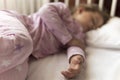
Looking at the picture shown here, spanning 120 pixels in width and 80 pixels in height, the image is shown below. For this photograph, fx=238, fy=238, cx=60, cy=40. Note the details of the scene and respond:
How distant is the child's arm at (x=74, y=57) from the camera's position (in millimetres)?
1042

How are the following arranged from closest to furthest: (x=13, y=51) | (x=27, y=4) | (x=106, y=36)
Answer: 1. (x=13, y=51)
2. (x=106, y=36)
3. (x=27, y=4)

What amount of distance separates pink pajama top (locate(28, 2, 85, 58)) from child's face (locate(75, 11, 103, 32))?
0.39ft

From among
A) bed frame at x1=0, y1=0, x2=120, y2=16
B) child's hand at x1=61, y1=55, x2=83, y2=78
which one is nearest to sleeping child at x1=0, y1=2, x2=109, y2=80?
child's hand at x1=61, y1=55, x2=83, y2=78

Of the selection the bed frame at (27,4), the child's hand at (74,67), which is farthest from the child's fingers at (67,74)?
the bed frame at (27,4)

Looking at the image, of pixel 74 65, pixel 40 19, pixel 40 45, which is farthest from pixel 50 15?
pixel 74 65

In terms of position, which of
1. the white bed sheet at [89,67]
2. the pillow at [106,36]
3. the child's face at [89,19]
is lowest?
the white bed sheet at [89,67]

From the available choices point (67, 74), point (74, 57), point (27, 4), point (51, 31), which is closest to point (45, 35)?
point (51, 31)

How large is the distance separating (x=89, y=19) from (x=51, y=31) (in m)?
0.29

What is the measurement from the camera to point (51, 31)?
1286 mm

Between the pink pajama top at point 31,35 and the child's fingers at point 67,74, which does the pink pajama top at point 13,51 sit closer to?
the pink pajama top at point 31,35

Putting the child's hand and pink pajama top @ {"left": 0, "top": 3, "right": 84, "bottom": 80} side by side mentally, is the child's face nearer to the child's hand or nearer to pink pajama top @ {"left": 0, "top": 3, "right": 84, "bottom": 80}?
pink pajama top @ {"left": 0, "top": 3, "right": 84, "bottom": 80}

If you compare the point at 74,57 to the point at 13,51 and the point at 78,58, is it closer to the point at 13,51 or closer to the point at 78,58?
the point at 78,58

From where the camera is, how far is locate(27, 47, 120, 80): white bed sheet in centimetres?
108

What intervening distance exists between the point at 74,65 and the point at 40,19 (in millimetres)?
363
